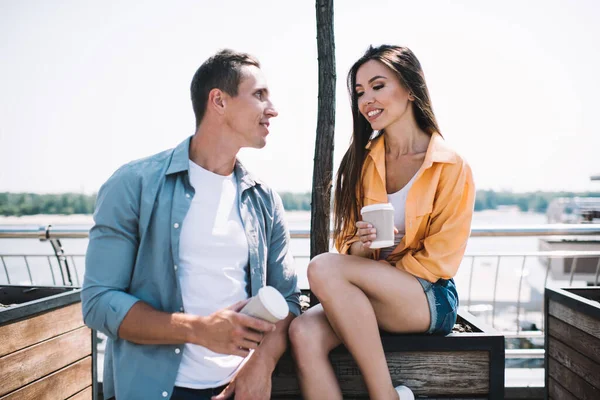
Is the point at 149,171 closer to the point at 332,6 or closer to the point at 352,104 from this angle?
the point at 352,104

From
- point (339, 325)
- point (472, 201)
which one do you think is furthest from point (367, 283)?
point (472, 201)

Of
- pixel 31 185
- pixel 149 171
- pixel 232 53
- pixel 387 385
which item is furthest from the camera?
pixel 31 185

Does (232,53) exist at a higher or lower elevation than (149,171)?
higher

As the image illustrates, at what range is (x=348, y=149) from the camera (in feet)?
6.57

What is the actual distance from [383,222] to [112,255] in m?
0.81

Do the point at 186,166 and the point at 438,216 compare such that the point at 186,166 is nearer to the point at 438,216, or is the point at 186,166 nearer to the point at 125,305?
the point at 125,305

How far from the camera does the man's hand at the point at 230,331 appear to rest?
121 cm

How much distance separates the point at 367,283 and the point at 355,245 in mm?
316

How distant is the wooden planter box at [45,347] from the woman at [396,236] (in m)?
1.06

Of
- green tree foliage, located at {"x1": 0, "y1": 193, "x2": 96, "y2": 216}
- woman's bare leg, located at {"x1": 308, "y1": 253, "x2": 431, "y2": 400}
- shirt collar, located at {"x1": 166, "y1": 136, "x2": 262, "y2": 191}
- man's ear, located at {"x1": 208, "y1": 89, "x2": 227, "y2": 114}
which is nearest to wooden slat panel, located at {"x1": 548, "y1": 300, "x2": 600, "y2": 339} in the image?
woman's bare leg, located at {"x1": 308, "y1": 253, "x2": 431, "y2": 400}

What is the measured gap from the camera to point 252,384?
140 centimetres

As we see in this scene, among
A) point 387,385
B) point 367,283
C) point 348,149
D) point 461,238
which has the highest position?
point 348,149

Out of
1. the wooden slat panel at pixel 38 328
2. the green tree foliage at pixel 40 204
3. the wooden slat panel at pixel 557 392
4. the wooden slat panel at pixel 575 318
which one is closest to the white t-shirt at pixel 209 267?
the wooden slat panel at pixel 38 328

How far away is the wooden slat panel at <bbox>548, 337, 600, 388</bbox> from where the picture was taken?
192cm
